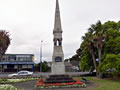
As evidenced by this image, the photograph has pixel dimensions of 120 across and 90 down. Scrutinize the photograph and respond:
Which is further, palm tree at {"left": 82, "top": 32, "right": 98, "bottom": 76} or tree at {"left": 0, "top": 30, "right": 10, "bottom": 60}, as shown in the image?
palm tree at {"left": 82, "top": 32, "right": 98, "bottom": 76}

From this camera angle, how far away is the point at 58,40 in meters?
20.5

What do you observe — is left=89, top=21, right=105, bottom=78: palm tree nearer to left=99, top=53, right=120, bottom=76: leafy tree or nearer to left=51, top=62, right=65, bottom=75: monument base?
left=99, top=53, right=120, bottom=76: leafy tree

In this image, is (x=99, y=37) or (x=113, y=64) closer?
(x=113, y=64)

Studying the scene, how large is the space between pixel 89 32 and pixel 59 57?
8.79m

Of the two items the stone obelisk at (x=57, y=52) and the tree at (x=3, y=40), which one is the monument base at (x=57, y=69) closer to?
the stone obelisk at (x=57, y=52)

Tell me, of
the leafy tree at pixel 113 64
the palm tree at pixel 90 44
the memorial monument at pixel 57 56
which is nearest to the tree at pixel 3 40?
the memorial monument at pixel 57 56

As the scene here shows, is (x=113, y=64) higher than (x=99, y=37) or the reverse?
the reverse

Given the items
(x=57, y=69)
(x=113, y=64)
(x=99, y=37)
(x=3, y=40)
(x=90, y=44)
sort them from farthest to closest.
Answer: (x=90, y=44)
(x=99, y=37)
(x=57, y=69)
(x=113, y=64)
(x=3, y=40)

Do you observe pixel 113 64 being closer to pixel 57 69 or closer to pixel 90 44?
pixel 90 44

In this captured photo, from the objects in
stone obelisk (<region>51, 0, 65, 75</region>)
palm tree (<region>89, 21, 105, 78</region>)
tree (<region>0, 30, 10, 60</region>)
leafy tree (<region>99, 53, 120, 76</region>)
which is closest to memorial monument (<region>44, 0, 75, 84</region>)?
stone obelisk (<region>51, 0, 65, 75</region>)

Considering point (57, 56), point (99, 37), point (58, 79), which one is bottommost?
point (58, 79)

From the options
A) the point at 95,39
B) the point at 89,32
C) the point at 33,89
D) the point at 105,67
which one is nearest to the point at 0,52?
the point at 33,89

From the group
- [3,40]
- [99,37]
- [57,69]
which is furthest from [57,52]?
[3,40]

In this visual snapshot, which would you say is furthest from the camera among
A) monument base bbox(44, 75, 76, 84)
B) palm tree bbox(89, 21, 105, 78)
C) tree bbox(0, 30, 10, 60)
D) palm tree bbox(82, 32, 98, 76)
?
palm tree bbox(82, 32, 98, 76)
